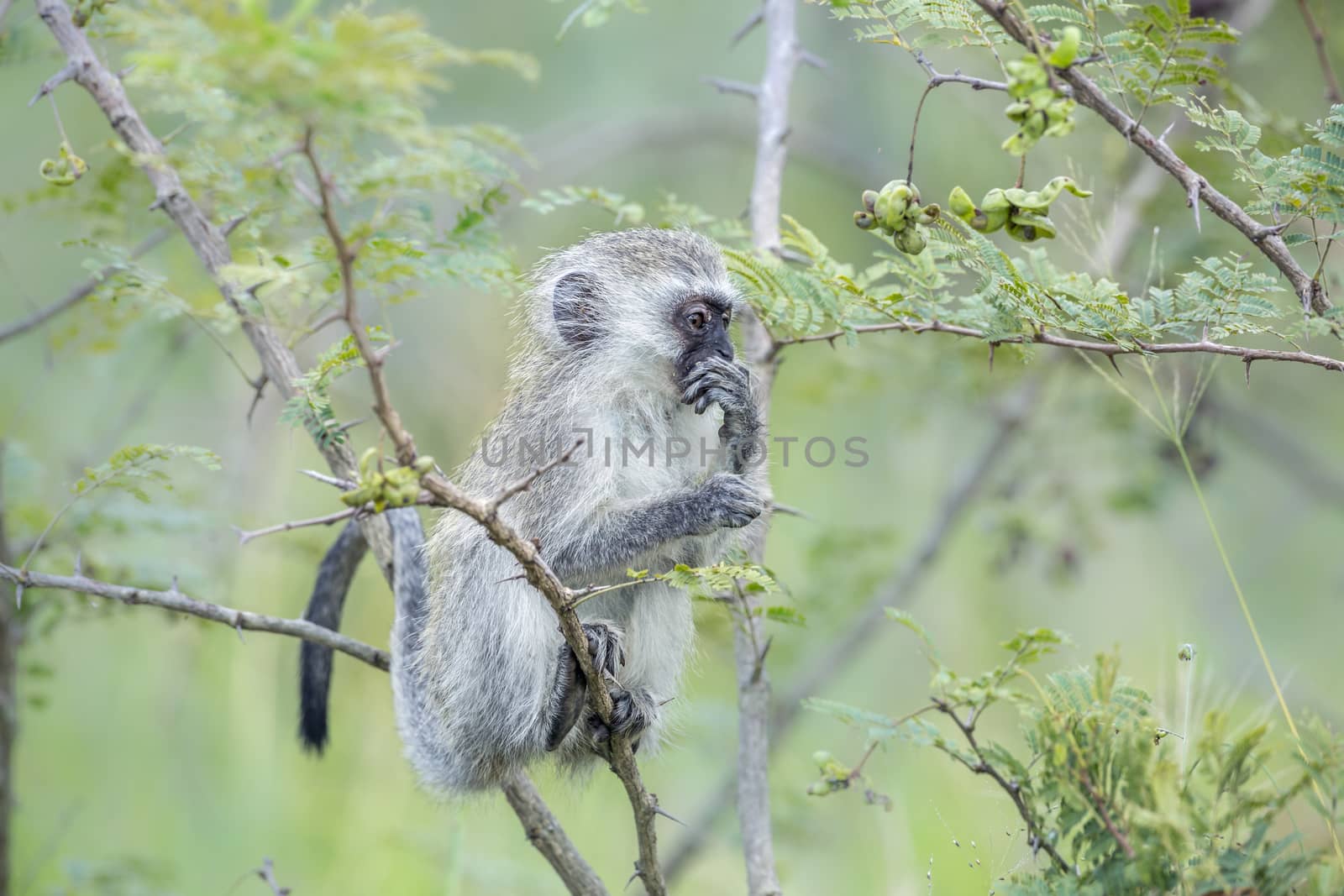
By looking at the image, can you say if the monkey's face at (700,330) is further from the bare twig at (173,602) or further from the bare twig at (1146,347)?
the bare twig at (173,602)

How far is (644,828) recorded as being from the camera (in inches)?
116

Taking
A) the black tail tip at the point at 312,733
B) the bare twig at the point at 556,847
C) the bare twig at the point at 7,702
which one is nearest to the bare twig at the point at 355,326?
the bare twig at the point at 556,847

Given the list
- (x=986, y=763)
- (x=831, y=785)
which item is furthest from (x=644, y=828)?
(x=986, y=763)

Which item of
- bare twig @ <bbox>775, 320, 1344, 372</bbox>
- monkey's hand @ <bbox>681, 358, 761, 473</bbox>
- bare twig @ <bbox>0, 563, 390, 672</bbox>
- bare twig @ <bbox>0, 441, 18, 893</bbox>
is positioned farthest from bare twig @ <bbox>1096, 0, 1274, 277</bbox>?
bare twig @ <bbox>0, 441, 18, 893</bbox>

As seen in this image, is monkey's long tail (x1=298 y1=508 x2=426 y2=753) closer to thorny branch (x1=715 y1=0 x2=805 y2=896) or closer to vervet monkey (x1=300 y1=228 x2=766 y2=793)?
vervet monkey (x1=300 y1=228 x2=766 y2=793)

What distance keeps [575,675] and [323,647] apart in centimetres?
114

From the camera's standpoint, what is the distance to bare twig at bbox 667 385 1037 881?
221 inches

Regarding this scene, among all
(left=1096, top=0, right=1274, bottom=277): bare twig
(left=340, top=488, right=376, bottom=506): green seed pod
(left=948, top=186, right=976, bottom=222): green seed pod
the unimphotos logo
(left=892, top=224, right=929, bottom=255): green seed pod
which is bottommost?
(left=340, top=488, right=376, bottom=506): green seed pod

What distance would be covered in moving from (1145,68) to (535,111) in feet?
28.1

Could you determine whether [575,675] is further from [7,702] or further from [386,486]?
[7,702]

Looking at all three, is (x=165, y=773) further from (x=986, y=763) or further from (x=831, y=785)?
(x=986, y=763)

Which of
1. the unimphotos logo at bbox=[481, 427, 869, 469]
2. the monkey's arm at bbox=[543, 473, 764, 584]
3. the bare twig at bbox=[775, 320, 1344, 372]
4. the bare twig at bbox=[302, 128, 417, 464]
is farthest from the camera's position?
the unimphotos logo at bbox=[481, 427, 869, 469]

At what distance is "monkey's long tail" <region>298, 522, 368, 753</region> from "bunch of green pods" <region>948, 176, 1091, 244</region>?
96.9 inches

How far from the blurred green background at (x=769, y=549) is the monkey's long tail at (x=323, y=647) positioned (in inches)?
26.0
